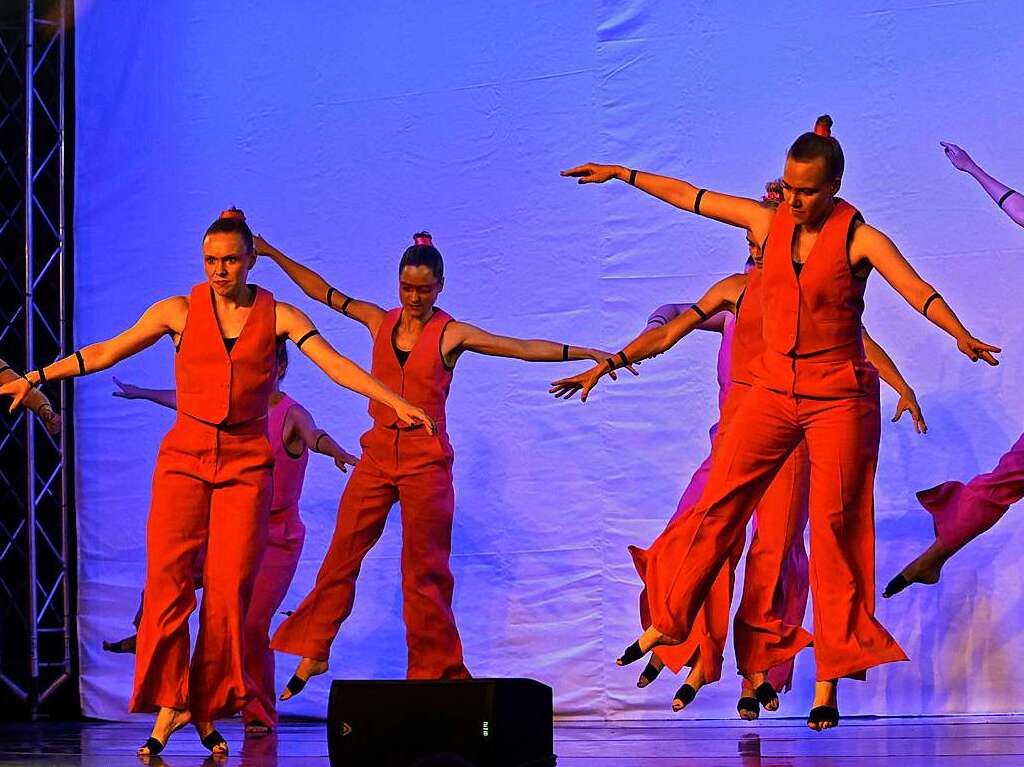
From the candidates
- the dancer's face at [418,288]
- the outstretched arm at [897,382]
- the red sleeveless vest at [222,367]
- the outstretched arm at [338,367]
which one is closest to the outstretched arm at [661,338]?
the outstretched arm at [897,382]

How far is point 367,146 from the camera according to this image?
7438 millimetres

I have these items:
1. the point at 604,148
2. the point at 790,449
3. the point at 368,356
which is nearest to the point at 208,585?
the point at 790,449

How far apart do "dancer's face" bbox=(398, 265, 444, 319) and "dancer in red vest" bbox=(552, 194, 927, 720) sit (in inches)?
36.1

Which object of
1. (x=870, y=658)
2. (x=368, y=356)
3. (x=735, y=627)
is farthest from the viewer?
(x=368, y=356)

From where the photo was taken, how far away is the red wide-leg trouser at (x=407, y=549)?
5.87m

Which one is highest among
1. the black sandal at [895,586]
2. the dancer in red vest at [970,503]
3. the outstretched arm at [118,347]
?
the outstretched arm at [118,347]

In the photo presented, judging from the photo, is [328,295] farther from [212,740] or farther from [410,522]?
[212,740]

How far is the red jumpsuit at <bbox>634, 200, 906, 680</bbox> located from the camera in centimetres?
441

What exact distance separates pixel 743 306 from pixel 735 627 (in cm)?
114

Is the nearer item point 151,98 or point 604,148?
point 604,148

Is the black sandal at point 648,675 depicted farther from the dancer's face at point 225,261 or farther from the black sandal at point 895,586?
the dancer's face at point 225,261

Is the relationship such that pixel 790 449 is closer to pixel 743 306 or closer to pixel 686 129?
pixel 743 306

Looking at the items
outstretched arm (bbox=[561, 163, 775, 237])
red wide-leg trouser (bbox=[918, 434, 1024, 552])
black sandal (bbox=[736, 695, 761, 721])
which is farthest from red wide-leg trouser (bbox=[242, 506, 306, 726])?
red wide-leg trouser (bbox=[918, 434, 1024, 552])

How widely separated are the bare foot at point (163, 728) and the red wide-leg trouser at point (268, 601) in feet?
3.56
